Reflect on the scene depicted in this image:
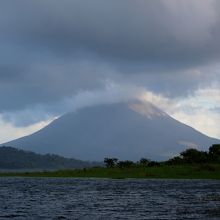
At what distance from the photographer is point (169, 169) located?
16450 cm

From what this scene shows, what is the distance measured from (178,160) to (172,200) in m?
110

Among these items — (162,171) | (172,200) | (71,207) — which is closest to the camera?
(71,207)

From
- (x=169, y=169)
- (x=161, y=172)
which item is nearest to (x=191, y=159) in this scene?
(x=169, y=169)

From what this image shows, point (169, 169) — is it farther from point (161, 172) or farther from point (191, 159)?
point (191, 159)

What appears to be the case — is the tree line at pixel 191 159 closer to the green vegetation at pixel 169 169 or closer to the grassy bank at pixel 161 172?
the green vegetation at pixel 169 169

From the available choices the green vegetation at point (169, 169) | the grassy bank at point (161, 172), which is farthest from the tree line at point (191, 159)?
the grassy bank at point (161, 172)

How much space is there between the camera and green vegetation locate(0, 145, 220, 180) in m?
158

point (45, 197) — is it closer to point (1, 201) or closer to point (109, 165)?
point (1, 201)

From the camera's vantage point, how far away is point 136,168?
175250mm

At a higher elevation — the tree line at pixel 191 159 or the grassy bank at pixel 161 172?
the tree line at pixel 191 159

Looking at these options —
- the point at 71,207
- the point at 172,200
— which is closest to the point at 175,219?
the point at 71,207

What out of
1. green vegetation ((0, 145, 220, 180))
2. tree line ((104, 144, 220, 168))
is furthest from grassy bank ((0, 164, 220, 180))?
tree line ((104, 144, 220, 168))

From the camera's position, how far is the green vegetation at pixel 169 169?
158 m

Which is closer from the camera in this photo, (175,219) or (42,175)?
(175,219)
